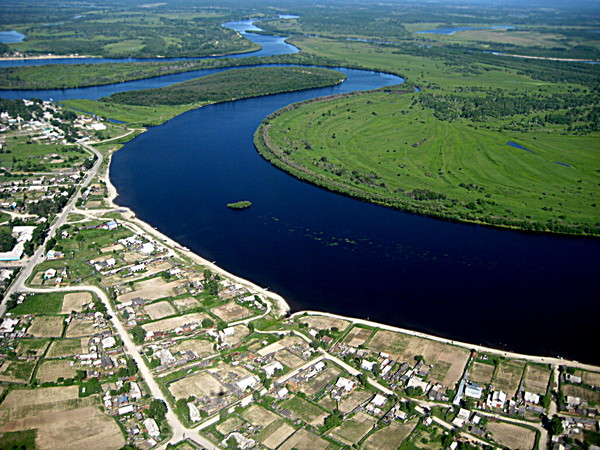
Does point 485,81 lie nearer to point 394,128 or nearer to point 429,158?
point 394,128

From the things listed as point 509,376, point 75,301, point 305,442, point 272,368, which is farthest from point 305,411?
point 75,301

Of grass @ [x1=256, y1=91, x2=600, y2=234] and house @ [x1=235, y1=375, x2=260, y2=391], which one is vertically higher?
grass @ [x1=256, y1=91, x2=600, y2=234]

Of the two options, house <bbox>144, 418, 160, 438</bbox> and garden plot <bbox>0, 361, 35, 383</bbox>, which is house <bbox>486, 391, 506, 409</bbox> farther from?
garden plot <bbox>0, 361, 35, 383</bbox>

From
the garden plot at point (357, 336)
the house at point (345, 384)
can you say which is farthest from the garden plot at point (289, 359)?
the garden plot at point (357, 336)

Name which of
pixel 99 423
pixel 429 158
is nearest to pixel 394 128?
pixel 429 158

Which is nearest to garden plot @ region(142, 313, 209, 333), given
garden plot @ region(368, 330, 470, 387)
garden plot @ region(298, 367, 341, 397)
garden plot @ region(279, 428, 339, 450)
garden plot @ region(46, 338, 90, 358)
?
garden plot @ region(46, 338, 90, 358)

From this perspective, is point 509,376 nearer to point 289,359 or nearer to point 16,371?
point 289,359
